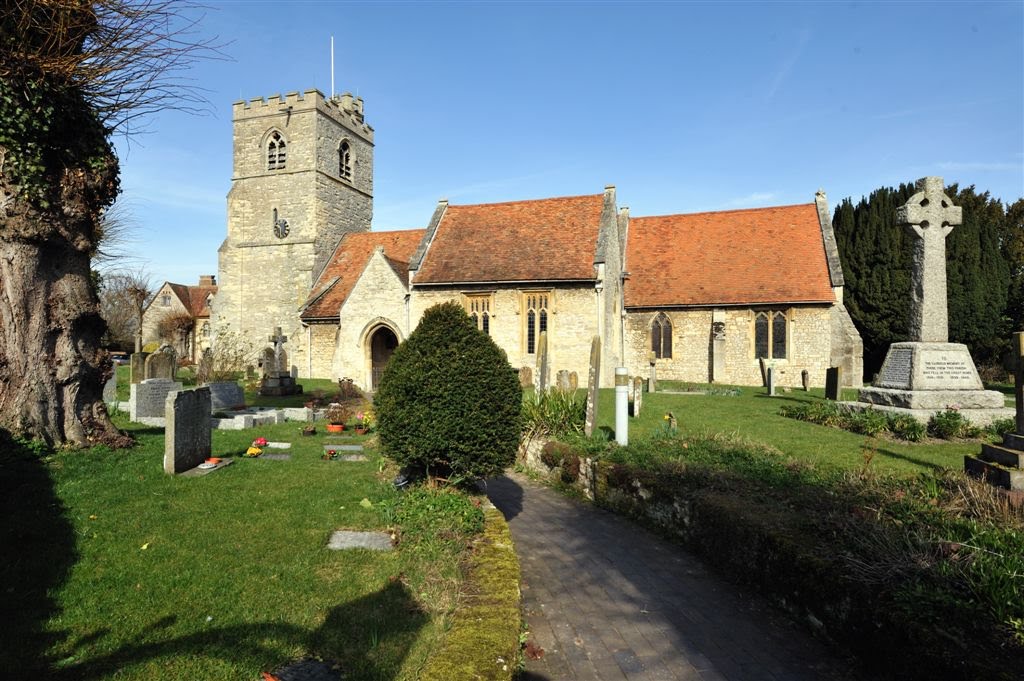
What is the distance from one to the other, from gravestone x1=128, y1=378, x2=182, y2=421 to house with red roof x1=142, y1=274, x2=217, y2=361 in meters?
33.6

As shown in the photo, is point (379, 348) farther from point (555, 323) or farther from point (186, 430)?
point (186, 430)

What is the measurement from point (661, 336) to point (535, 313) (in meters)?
6.55

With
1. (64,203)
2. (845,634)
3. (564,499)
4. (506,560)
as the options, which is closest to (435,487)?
(506,560)

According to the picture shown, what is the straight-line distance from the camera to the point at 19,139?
744cm

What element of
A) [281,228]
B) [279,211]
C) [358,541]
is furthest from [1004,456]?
[279,211]

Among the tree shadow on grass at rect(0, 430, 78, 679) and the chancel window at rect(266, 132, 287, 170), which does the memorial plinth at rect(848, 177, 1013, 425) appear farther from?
the chancel window at rect(266, 132, 287, 170)

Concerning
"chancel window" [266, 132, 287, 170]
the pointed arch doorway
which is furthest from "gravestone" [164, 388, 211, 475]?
"chancel window" [266, 132, 287, 170]

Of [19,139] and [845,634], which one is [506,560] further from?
[19,139]

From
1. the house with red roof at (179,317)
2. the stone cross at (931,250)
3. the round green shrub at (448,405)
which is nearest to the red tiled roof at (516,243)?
the stone cross at (931,250)

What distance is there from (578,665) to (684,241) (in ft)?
83.5

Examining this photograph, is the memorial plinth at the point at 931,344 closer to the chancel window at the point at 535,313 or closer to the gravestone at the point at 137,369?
the chancel window at the point at 535,313

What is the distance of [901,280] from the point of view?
2672 centimetres

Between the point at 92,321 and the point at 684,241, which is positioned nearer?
the point at 92,321

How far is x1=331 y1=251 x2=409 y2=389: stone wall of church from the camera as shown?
77.4ft
